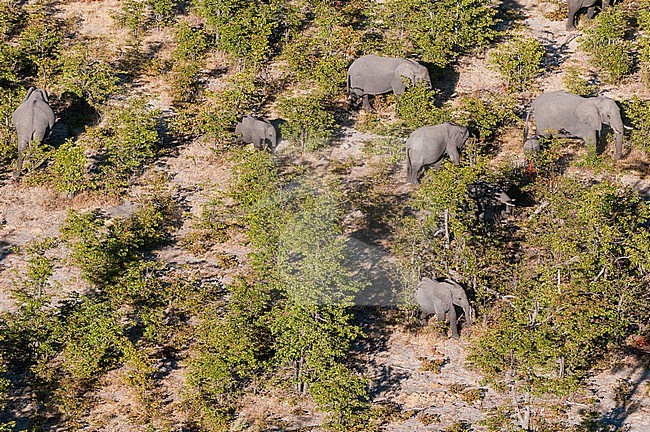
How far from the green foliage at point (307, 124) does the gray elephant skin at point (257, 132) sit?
17.0 inches

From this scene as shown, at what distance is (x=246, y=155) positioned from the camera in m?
33.0

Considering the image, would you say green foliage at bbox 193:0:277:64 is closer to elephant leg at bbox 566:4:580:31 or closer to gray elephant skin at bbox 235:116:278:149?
gray elephant skin at bbox 235:116:278:149

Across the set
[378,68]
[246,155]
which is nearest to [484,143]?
[378,68]

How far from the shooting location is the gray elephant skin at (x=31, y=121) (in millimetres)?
34031

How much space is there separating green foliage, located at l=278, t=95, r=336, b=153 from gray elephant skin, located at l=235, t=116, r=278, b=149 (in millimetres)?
431

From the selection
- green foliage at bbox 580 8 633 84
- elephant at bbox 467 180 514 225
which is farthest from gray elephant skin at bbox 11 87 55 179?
green foliage at bbox 580 8 633 84

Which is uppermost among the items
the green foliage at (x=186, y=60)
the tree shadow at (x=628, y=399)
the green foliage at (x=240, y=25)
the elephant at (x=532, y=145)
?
the green foliage at (x=240, y=25)

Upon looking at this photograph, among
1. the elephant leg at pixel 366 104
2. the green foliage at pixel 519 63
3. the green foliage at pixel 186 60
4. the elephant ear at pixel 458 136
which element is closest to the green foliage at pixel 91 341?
the elephant ear at pixel 458 136

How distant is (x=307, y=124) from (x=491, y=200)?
6.81 meters

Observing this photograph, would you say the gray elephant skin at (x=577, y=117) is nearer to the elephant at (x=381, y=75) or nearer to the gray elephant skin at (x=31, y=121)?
the elephant at (x=381, y=75)

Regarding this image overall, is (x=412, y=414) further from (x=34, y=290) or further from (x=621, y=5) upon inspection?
(x=621, y=5)

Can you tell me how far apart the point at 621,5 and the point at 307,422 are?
23288mm

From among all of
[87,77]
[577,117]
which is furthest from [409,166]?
[87,77]

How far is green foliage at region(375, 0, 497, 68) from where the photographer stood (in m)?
38.2
